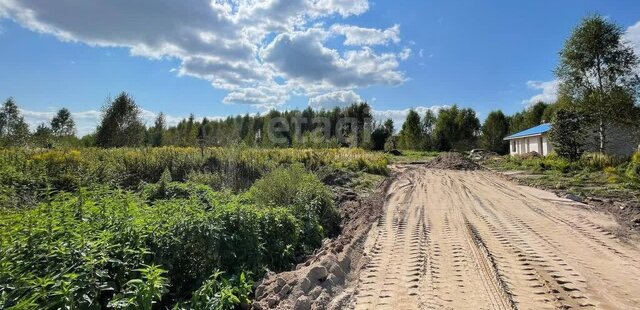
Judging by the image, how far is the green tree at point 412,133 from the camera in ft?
187

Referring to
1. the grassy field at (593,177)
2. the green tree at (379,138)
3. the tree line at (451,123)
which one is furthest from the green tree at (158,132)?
the grassy field at (593,177)

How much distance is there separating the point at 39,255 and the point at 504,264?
536 centimetres

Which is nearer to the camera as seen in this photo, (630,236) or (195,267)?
(195,267)

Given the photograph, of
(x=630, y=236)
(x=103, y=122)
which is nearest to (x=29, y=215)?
(x=630, y=236)

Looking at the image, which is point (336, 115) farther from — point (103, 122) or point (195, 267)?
point (195, 267)

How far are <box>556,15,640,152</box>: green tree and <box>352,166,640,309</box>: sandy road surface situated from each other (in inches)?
806

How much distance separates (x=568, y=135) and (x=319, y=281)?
77.0 ft

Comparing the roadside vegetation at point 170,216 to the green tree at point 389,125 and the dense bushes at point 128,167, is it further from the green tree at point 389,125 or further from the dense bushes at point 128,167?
the green tree at point 389,125

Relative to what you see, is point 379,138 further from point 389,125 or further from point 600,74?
point 600,74

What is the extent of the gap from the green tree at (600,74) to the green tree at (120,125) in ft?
115

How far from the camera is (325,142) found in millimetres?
30328

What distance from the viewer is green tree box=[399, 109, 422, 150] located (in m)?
57.0

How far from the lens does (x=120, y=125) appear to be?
3500cm

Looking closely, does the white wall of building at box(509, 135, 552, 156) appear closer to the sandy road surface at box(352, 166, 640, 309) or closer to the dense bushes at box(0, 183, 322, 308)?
the sandy road surface at box(352, 166, 640, 309)
